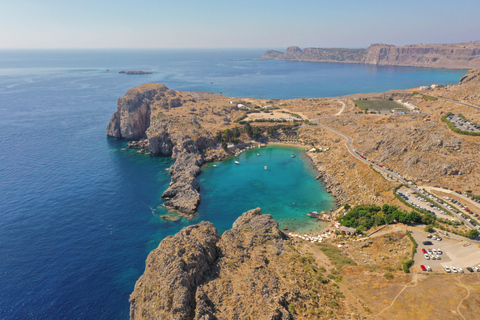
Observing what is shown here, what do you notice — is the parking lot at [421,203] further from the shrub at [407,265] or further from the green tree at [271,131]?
the green tree at [271,131]

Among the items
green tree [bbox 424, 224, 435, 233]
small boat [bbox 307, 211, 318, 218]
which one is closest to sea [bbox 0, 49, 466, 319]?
small boat [bbox 307, 211, 318, 218]

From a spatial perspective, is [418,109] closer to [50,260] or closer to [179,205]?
[179,205]

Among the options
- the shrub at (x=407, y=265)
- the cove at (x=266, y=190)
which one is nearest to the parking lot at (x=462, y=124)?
the cove at (x=266, y=190)

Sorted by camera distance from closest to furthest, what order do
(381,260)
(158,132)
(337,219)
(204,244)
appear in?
(204,244), (381,260), (337,219), (158,132)

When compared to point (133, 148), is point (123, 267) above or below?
below

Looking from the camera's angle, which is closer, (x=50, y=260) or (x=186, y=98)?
(x=50, y=260)

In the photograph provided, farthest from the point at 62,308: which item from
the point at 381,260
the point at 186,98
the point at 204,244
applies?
the point at 186,98

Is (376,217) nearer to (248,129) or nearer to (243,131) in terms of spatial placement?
(248,129)
